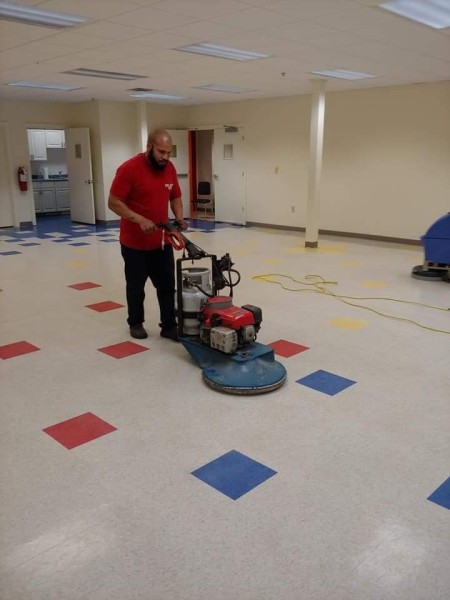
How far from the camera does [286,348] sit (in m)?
3.54

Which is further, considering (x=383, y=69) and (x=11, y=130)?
(x=11, y=130)

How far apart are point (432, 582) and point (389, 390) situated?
1.42 metres

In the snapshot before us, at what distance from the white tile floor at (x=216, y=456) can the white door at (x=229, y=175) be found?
675 cm

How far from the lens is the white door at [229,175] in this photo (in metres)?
10.3

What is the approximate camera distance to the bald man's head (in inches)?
127

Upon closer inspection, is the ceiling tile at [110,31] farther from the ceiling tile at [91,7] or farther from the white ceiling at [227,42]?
the ceiling tile at [91,7]

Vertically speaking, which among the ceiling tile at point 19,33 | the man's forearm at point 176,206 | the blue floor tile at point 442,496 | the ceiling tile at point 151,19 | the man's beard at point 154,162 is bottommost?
the blue floor tile at point 442,496

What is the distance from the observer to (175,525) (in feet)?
5.97

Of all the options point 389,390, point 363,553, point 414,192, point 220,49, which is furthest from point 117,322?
point 414,192

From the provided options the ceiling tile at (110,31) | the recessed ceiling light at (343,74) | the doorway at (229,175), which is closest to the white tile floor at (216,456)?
the ceiling tile at (110,31)

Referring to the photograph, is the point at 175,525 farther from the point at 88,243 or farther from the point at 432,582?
the point at 88,243

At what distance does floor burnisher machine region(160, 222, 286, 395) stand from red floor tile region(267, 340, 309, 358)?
0.40m

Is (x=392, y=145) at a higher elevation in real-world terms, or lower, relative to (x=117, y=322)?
higher

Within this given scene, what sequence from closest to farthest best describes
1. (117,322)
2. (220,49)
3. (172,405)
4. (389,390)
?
(172,405) < (389,390) < (117,322) < (220,49)
